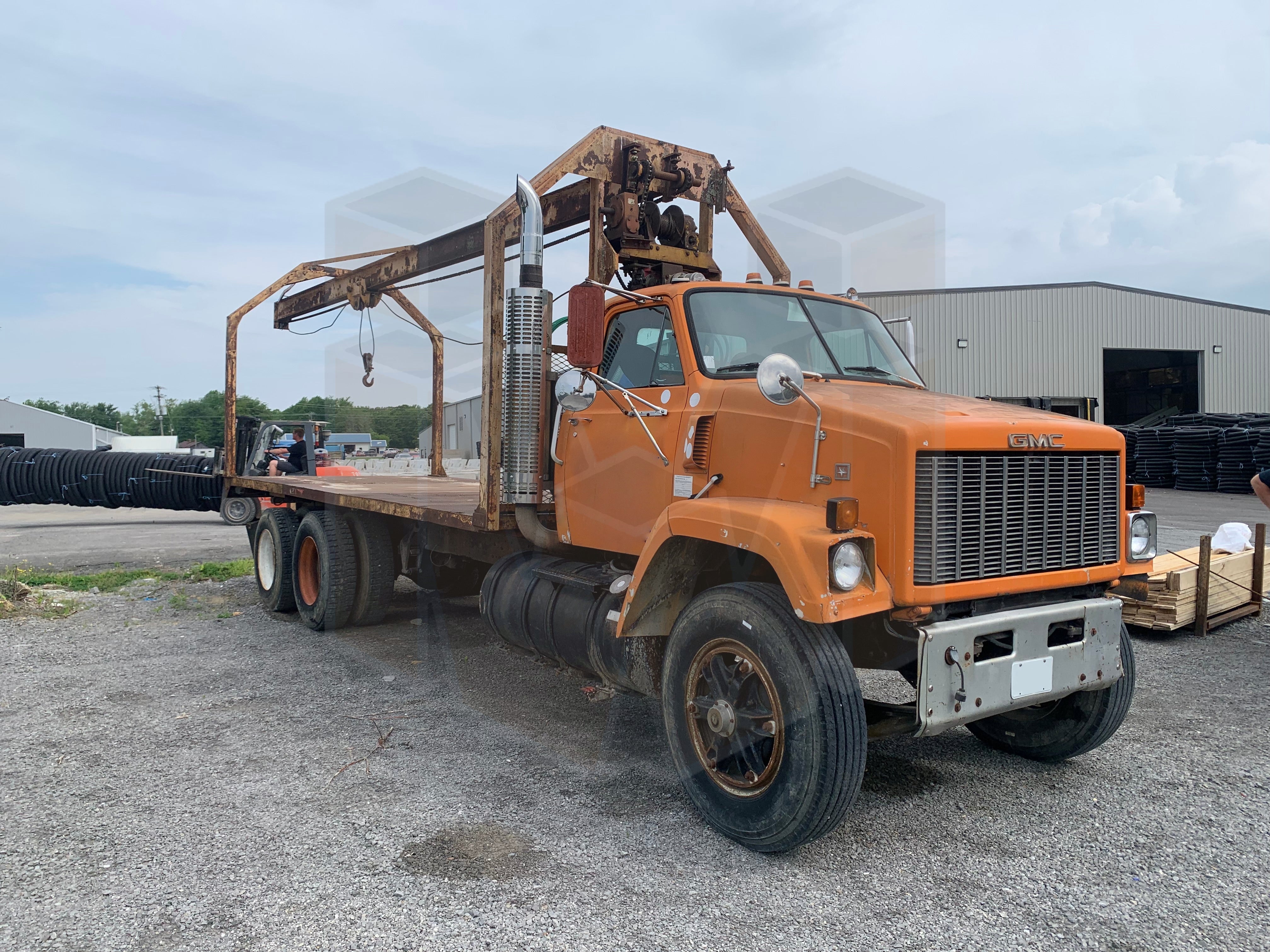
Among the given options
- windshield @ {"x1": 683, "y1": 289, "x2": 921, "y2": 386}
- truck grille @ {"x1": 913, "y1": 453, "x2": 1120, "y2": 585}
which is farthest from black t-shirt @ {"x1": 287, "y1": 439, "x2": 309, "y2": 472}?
truck grille @ {"x1": 913, "y1": 453, "x2": 1120, "y2": 585}

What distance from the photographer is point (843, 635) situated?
404 centimetres

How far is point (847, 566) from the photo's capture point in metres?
3.36

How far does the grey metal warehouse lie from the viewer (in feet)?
90.8

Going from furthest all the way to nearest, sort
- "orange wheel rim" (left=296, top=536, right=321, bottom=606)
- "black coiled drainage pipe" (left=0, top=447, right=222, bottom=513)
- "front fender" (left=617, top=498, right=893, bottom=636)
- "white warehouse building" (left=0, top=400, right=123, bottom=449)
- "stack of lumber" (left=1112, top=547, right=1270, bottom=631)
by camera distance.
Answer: "white warehouse building" (left=0, top=400, right=123, bottom=449) → "black coiled drainage pipe" (left=0, top=447, right=222, bottom=513) → "orange wheel rim" (left=296, top=536, right=321, bottom=606) → "stack of lumber" (left=1112, top=547, right=1270, bottom=631) → "front fender" (left=617, top=498, right=893, bottom=636)

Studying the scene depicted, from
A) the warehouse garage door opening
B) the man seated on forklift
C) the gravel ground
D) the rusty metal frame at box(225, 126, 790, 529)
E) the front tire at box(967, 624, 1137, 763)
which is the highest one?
the warehouse garage door opening

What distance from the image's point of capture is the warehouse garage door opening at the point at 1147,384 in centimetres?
3114

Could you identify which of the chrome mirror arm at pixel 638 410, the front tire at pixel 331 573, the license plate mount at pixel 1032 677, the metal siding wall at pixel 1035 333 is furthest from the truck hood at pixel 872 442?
the metal siding wall at pixel 1035 333

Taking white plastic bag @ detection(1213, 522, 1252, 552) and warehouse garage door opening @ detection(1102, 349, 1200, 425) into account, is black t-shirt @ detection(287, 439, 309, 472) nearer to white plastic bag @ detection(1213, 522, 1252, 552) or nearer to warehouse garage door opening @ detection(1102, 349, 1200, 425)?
white plastic bag @ detection(1213, 522, 1252, 552)

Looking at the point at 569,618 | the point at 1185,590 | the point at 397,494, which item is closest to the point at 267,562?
the point at 397,494

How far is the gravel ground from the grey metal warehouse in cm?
2318

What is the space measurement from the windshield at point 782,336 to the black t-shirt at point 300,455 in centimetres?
906

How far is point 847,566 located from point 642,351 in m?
2.03

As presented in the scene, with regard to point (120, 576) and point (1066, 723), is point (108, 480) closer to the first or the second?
point (120, 576)

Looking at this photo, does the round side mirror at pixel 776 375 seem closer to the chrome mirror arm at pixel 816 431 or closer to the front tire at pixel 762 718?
the chrome mirror arm at pixel 816 431
